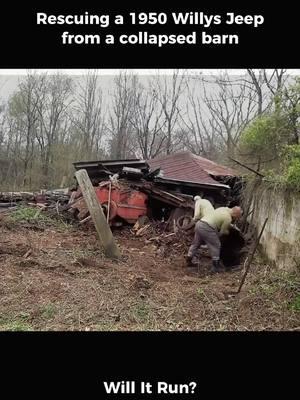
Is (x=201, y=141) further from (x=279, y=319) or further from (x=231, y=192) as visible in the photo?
(x=279, y=319)

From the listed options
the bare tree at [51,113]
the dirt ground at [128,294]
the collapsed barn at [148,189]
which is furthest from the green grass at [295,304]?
the bare tree at [51,113]

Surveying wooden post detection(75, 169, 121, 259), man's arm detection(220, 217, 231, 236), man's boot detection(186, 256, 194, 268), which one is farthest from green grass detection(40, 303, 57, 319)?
man's arm detection(220, 217, 231, 236)

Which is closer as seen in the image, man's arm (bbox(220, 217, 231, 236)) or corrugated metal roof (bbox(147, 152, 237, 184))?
man's arm (bbox(220, 217, 231, 236))

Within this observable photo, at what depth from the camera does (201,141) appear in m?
34.2

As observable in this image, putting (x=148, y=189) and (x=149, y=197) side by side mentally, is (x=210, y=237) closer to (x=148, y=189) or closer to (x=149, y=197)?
(x=148, y=189)

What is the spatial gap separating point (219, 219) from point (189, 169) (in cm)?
680

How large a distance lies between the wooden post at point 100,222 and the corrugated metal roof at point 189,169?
420 cm

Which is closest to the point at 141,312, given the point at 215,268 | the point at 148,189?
the point at 215,268

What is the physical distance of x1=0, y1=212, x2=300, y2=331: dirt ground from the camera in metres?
5.24

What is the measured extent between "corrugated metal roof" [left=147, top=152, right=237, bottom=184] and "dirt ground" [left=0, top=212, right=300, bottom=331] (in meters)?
5.41

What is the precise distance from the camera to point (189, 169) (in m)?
15.2

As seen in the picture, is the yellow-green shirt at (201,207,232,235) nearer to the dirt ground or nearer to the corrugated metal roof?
the dirt ground

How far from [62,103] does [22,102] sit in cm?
344

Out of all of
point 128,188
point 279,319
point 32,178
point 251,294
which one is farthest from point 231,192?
point 32,178
